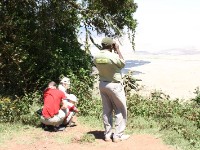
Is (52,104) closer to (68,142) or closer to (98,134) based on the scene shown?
(68,142)

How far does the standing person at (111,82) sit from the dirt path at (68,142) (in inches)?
12.4

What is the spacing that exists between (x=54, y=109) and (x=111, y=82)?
6.40 feet

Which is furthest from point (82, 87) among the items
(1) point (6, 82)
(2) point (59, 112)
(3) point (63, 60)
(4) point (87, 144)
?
(4) point (87, 144)

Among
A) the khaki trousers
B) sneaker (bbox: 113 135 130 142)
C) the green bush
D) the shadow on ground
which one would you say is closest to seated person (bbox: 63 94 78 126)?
the shadow on ground

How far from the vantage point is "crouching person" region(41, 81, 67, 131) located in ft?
34.0

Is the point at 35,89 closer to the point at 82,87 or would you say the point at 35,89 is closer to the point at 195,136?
the point at 82,87

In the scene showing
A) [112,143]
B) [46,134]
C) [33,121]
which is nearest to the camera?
[112,143]

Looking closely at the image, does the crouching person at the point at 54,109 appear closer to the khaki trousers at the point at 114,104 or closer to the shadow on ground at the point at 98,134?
the shadow on ground at the point at 98,134

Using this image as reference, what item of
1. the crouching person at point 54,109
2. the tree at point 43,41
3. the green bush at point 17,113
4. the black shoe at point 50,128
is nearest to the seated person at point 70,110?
the crouching person at point 54,109

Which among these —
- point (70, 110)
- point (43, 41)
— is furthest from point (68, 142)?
point (43, 41)

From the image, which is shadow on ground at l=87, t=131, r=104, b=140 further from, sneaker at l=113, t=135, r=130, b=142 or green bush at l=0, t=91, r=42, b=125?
green bush at l=0, t=91, r=42, b=125

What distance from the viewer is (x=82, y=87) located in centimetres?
1438

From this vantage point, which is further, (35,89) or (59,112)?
(35,89)

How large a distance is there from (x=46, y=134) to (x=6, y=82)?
4.77m
